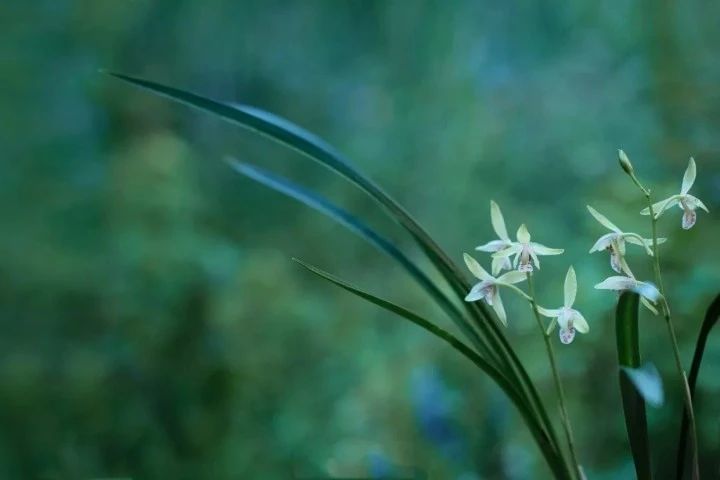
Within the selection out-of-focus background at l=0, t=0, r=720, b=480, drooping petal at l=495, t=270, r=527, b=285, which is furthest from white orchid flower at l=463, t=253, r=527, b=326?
out-of-focus background at l=0, t=0, r=720, b=480

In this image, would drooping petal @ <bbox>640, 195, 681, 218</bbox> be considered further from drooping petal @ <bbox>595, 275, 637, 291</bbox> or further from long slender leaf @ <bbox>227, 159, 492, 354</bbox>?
long slender leaf @ <bbox>227, 159, 492, 354</bbox>

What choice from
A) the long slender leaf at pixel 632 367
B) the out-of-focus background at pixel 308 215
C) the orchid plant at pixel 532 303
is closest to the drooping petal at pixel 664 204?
the orchid plant at pixel 532 303

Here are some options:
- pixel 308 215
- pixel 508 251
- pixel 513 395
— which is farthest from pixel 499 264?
pixel 308 215

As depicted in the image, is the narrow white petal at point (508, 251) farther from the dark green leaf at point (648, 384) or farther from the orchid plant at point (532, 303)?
the dark green leaf at point (648, 384)

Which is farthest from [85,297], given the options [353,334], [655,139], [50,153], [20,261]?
[655,139]

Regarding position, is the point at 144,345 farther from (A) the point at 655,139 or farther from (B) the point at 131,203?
(A) the point at 655,139

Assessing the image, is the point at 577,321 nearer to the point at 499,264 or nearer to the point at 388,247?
the point at 499,264
